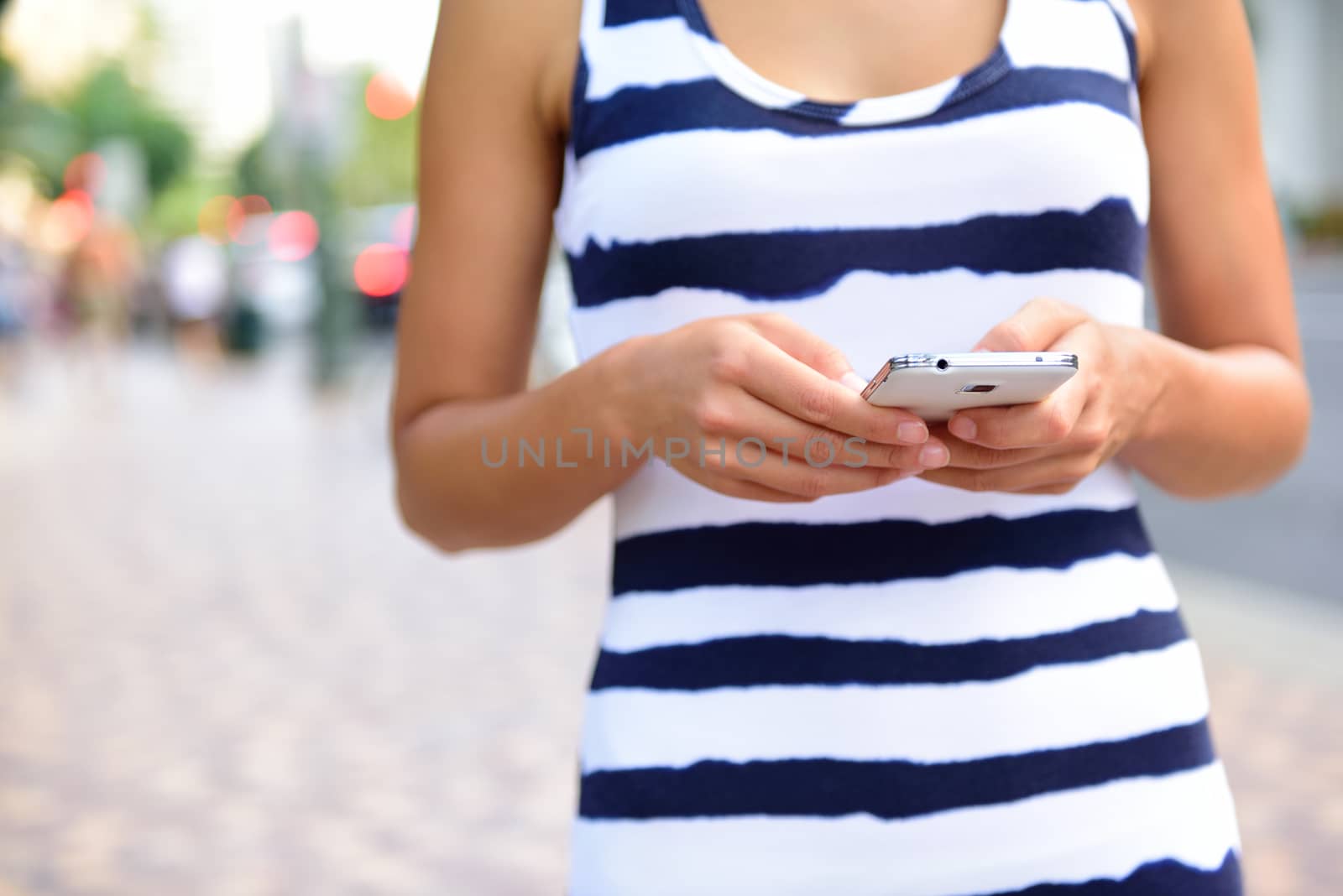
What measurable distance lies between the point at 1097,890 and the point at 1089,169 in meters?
0.56

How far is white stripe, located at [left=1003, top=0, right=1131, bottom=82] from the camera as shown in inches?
41.5

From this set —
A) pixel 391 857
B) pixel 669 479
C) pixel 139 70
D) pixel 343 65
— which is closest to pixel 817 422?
pixel 669 479

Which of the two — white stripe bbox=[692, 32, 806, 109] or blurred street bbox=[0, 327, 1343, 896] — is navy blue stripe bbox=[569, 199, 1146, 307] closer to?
white stripe bbox=[692, 32, 806, 109]

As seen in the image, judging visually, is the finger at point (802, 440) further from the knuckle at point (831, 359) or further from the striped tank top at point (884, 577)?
the striped tank top at point (884, 577)

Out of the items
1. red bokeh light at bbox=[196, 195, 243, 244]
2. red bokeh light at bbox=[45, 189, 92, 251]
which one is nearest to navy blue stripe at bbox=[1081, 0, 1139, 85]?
red bokeh light at bbox=[45, 189, 92, 251]

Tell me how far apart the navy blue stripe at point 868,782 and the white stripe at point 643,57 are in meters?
0.53

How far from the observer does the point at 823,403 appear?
0.87 m

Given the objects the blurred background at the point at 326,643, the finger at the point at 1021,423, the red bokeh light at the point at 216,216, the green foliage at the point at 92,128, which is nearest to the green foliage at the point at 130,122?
the green foliage at the point at 92,128

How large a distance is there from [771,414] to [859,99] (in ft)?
0.99

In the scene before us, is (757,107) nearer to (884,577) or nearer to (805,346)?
(805,346)

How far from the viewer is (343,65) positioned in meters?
13.7

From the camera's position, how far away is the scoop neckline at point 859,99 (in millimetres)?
1033

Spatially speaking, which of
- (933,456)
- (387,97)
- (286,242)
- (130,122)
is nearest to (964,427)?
(933,456)

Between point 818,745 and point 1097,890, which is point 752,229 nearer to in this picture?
point 818,745
